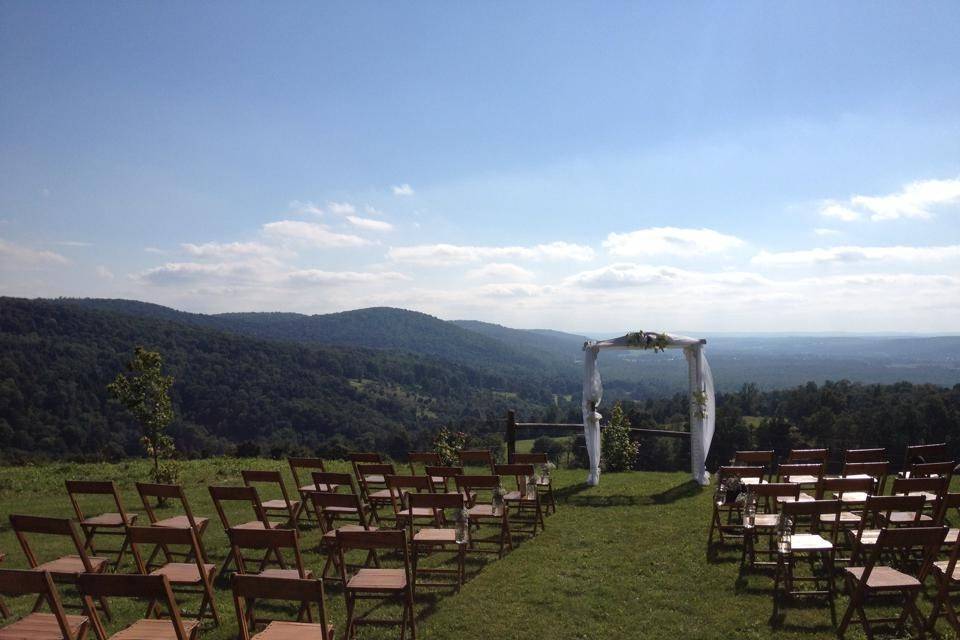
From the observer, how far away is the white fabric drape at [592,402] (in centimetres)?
1143

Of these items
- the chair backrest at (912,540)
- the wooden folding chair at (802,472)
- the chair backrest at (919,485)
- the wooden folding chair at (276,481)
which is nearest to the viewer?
the chair backrest at (912,540)

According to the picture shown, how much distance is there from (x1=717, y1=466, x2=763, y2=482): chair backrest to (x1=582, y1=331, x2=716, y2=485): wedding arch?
374cm

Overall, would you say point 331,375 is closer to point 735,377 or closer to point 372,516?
point 372,516

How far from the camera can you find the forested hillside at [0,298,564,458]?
148ft

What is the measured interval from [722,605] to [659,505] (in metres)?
4.05

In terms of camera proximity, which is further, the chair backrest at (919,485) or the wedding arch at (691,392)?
the wedding arch at (691,392)

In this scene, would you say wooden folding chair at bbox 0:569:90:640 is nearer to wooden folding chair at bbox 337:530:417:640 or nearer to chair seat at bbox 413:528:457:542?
wooden folding chair at bbox 337:530:417:640

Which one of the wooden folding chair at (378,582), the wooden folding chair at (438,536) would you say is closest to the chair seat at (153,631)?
the wooden folding chair at (378,582)

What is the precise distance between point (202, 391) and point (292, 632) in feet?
222

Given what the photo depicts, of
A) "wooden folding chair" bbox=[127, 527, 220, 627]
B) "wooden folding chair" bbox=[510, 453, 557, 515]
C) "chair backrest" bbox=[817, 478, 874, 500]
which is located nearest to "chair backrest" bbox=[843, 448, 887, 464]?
"chair backrest" bbox=[817, 478, 874, 500]

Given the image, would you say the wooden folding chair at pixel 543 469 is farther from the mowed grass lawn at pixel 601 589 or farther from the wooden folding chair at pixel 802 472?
the wooden folding chair at pixel 802 472

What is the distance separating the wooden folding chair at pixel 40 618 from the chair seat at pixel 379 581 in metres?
1.60

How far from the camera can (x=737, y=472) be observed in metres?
7.11

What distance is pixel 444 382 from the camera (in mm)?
111000
